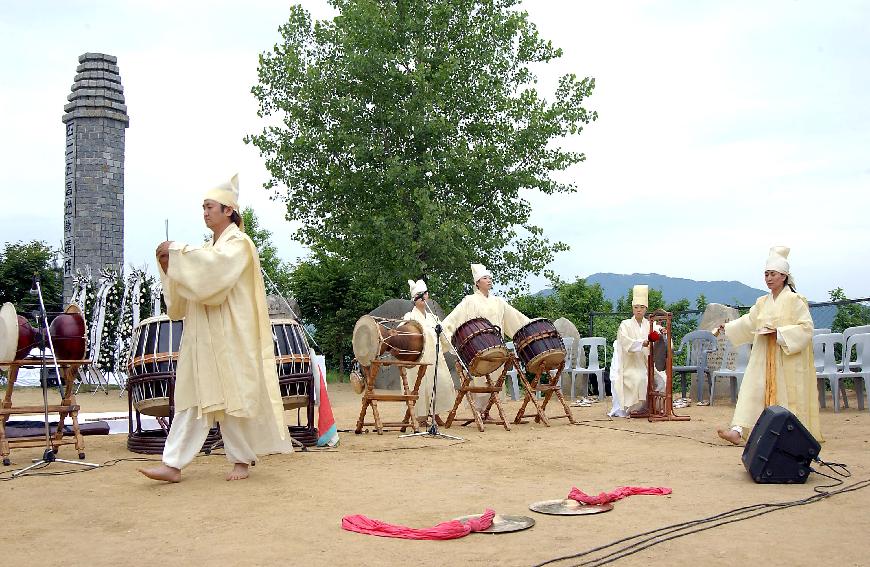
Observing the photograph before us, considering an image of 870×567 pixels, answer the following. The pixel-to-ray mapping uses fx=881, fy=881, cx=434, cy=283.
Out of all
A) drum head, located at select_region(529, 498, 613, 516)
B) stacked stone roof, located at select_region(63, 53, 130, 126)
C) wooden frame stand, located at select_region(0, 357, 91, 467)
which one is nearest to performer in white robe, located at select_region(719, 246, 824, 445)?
drum head, located at select_region(529, 498, 613, 516)

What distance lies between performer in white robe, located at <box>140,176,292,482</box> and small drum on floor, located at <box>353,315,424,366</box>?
119 inches

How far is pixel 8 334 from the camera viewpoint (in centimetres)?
701

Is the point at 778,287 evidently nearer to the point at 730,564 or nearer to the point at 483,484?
the point at 483,484

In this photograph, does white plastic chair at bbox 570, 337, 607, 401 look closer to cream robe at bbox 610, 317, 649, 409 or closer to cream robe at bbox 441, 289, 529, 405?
cream robe at bbox 610, 317, 649, 409

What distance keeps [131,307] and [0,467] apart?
1154 centimetres

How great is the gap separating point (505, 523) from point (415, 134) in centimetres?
1540

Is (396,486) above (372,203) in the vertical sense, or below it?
below

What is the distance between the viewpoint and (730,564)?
3.65 meters

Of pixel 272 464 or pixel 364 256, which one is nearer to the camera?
pixel 272 464

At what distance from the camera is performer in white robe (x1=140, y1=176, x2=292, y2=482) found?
232 inches

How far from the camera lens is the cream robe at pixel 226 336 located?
19.3 ft

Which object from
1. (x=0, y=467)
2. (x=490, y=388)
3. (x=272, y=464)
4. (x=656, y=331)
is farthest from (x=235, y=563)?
(x=656, y=331)

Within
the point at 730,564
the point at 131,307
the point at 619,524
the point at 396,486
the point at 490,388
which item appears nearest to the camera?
the point at 730,564

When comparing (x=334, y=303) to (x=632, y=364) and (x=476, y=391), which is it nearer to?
(x=632, y=364)
